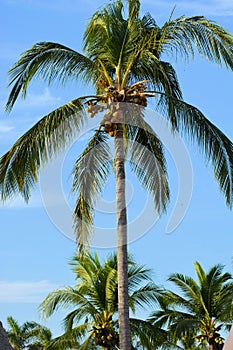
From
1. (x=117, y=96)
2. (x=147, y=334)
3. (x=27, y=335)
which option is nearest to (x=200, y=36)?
(x=117, y=96)

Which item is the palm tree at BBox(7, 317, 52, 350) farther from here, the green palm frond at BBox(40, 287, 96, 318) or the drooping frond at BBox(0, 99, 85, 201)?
the drooping frond at BBox(0, 99, 85, 201)

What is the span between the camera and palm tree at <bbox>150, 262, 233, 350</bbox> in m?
27.7

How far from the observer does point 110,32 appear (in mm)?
16375

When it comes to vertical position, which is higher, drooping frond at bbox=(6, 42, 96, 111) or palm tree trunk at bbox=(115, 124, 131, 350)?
drooping frond at bbox=(6, 42, 96, 111)

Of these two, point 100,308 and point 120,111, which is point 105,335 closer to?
point 100,308

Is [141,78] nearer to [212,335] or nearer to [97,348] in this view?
[97,348]

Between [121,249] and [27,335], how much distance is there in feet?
82.6

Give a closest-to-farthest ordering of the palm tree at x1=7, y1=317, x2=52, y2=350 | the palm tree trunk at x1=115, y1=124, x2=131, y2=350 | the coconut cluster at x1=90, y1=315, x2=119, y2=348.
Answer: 1. the palm tree trunk at x1=115, y1=124, x2=131, y2=350
2. the coconut cluster at x1=90, y1=315, x2=119, y2=348
3. the palm tree at x1=7, y1=317, x2=52, y2=350

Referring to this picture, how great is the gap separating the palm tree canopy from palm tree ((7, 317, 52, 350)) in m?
22.4

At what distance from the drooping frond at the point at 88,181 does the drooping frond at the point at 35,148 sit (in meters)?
1.55

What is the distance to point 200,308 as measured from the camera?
2950cm

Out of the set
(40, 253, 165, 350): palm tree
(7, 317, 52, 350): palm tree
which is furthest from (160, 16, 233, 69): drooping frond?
(7, 317, 52, 350): palm tree

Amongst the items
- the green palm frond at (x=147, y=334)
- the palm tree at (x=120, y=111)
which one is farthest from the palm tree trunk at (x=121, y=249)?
the green palm frond at (x=147, y=334)

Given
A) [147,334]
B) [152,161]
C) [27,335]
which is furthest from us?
[27,335]
